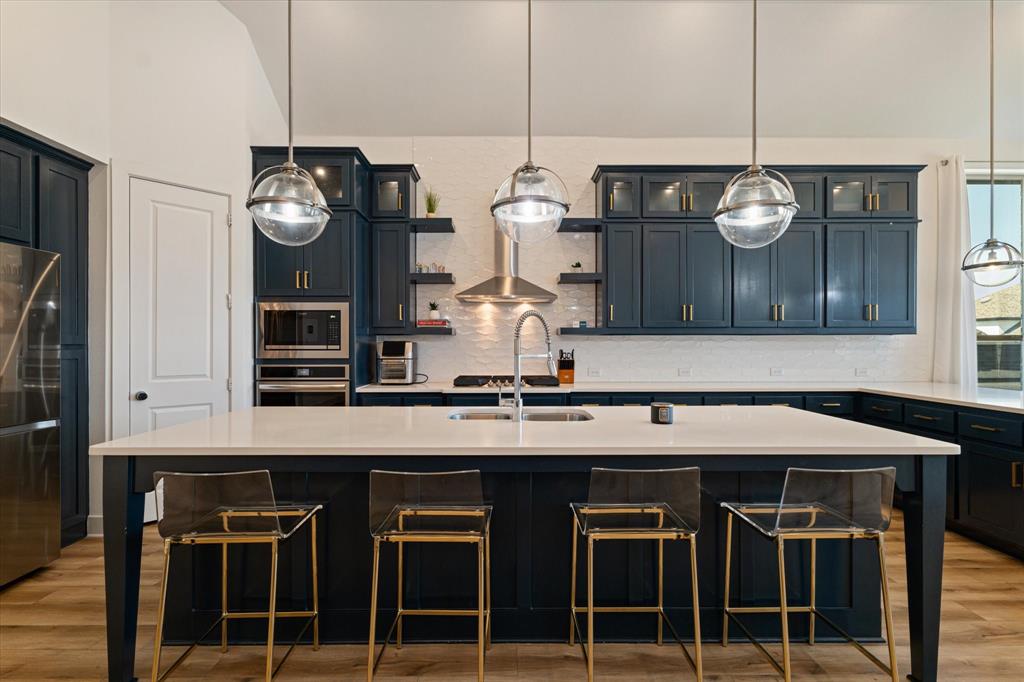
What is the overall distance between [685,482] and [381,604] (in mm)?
1397

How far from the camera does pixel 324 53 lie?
183 inches

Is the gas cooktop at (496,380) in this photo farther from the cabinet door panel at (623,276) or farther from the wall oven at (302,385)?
the wall oven at (302,385)

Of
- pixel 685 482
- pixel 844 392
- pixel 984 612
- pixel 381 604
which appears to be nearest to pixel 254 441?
pixel 381 604

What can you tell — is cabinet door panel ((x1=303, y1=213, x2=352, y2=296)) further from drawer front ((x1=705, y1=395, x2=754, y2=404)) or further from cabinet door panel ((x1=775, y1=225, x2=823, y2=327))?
cabinet door panel ((x1=775, y1=225, x2=823, y2=327))

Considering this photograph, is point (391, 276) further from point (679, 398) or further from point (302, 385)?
point (679, 398)

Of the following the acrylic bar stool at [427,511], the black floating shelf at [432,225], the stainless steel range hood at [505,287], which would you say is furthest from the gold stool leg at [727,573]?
the black floating shelf at [432,225]

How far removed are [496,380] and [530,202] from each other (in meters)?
2.76

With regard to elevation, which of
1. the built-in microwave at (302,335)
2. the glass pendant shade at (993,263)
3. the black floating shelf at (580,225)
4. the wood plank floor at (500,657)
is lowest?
the wood plank floor at (500,657)

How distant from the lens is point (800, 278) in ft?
16.0

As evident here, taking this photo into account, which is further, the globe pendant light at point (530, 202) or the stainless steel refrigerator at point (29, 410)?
the stainless steel refrigerator at point (29, 410)

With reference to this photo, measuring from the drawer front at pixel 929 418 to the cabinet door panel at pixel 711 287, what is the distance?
1476 millimetres

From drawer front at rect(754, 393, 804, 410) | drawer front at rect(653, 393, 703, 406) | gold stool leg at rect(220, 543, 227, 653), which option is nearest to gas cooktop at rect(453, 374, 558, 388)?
drawer front at rect(653, 393, 703, 406)

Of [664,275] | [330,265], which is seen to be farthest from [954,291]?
[330,265]

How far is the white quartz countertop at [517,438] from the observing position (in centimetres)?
205
